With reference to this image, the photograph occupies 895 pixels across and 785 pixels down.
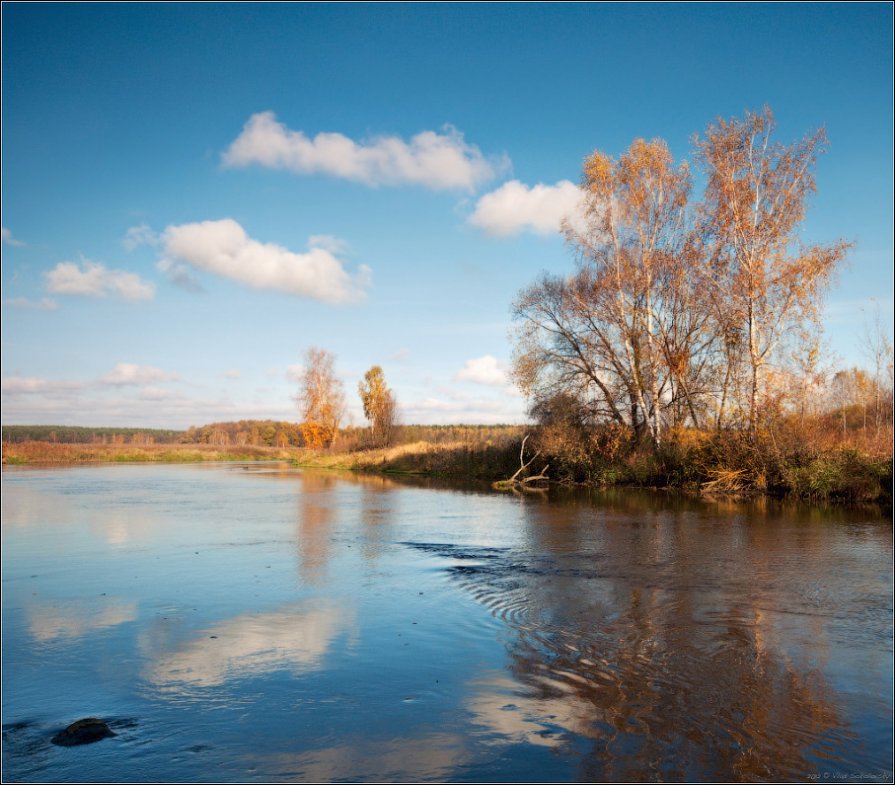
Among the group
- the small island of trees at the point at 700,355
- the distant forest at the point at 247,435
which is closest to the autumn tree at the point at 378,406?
the distant forest at the point at 247,435

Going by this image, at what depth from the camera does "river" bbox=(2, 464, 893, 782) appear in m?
4.09

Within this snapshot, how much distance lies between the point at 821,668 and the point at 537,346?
2203 centimetres

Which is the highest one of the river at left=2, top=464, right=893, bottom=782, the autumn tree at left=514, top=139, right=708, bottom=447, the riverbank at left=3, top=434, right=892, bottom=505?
the autumn tree at left=514, top=139, right=708, bottom=447

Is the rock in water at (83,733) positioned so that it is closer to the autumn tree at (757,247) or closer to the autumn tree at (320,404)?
the autumn tree at (757,247)

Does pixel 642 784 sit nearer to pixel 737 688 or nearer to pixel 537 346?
pixel 737 688

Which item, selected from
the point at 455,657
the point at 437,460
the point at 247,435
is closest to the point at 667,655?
the point at 455,657

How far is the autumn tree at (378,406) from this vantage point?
49.8 metres

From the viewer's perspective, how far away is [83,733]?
4363 millimetres

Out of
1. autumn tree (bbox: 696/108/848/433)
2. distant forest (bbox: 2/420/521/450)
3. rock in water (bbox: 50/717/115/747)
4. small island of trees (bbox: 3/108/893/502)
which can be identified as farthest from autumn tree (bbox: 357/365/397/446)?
rock in water (bbox: 50/717/115/747)

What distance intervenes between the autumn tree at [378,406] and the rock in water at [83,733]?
44563mm

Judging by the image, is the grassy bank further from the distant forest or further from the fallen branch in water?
the fallen branch in water

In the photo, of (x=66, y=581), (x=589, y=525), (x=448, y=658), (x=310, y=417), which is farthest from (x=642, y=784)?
(x=310, y=417)

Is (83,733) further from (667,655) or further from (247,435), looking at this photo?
(247,435)

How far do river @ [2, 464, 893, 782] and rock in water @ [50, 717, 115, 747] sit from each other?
0.07 meters
